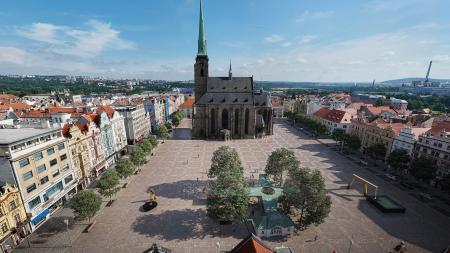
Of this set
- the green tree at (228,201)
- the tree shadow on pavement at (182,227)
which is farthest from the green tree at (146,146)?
the green tree at (228,201)

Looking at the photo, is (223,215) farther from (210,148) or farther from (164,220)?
(210,148)

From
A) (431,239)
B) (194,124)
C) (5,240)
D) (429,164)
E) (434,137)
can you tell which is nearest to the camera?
(5,240)

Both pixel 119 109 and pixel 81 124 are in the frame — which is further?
pixel 119 109

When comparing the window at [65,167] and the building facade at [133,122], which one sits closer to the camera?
the window at [65,167]

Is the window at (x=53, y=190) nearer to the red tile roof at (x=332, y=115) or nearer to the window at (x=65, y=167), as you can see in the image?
the window at (x=65, y=167)

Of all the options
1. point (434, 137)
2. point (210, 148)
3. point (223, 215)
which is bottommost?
point (210, 148)

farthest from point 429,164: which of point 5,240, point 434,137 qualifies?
point 5,240

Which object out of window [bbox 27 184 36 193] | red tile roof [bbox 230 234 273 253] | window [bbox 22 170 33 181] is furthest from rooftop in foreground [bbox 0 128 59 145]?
red tile roof [bbox 230 234 273 253]
